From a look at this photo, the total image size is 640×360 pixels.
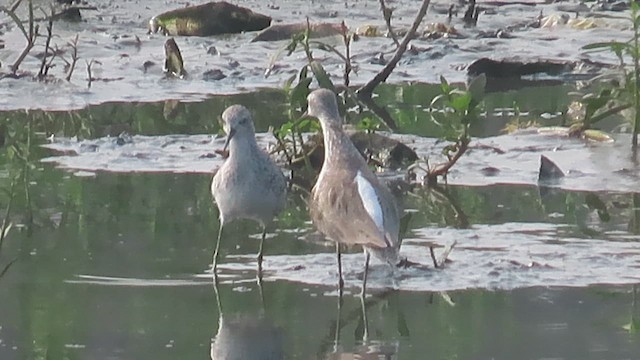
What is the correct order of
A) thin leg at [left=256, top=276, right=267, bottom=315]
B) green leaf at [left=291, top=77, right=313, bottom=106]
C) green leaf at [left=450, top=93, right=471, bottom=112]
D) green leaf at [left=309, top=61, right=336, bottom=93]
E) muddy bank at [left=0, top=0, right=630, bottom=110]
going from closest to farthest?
thin leg at [left=256, top=276, right=267, bottom=315], green leaf at [left=450, top=93, right=471, bottom=112], green leaf at [left=291, top=77, right=313, bottom=106], green leaf at [left=309, top=61, right=336, bottom=93], muddy bank at [left=0, top=0, right=630, bottom=110]

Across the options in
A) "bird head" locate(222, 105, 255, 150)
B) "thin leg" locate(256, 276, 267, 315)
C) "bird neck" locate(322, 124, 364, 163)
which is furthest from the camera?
"bird head" locate(222, 105, 255, 150)

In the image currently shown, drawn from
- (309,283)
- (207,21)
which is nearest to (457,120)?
(309,283)

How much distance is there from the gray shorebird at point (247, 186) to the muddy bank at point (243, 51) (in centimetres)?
434

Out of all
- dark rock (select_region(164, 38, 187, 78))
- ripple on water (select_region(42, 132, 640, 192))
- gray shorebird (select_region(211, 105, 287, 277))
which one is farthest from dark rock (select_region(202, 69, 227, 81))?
gray shorebird (select_region(211, 105, 287, 277))

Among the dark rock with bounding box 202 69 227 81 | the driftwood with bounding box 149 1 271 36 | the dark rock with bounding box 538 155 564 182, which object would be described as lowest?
the driftwood with bounding box 149 1 271 36

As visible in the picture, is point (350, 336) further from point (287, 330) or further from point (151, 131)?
point (151, 131)

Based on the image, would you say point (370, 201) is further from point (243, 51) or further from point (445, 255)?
point (243, 51)

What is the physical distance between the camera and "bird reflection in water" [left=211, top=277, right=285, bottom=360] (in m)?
5.68

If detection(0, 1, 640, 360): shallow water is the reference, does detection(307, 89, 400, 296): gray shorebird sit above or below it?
above

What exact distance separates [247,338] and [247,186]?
1.60 metres

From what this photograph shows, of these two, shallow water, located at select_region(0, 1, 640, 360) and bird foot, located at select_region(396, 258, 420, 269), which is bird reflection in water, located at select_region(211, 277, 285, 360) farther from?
bird foot, located at select_region(396, 258, 420, 269)

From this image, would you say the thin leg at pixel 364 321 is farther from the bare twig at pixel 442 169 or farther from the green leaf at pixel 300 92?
the green leaf at pixel 300 92

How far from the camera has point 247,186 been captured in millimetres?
7434

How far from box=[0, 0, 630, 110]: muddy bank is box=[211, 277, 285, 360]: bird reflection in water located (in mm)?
5853
